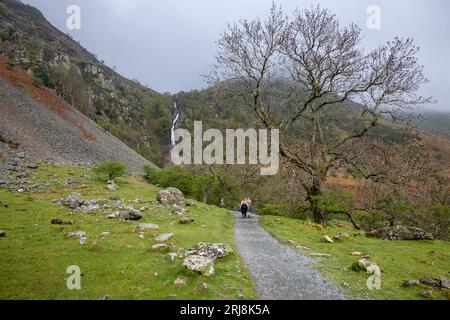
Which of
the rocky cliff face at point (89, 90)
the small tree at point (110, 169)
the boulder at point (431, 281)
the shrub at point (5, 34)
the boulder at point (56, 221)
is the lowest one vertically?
the boulder at point (431, 281)

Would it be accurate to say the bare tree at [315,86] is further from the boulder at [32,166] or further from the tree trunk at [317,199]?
the boulder at [32,166]

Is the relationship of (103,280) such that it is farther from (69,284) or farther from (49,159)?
(49,159)

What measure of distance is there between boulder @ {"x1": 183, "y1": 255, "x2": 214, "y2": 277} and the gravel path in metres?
1.57

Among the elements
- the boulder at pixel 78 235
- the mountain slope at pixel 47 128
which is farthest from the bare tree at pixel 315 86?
the mountain slope at pixel 47 128

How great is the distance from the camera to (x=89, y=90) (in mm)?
132250

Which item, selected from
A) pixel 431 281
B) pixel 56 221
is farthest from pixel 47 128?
pixel 431 281

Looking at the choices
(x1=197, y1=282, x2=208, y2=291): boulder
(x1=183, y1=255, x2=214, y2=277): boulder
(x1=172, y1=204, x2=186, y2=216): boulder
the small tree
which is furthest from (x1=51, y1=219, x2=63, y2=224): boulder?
the small tree

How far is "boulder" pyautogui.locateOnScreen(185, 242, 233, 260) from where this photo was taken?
40.6ft

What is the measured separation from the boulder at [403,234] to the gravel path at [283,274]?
7.99 metres

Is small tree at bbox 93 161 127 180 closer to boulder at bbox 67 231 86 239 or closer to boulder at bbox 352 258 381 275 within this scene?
boulder at bbox 67 231 86 239

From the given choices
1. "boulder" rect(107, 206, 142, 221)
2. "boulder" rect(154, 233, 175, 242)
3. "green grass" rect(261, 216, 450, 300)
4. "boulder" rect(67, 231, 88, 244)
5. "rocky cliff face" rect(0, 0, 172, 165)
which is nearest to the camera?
"green grass" rect(261, 216, 450, 300)

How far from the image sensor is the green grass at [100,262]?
903cm

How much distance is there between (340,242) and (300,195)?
8.46 metres
